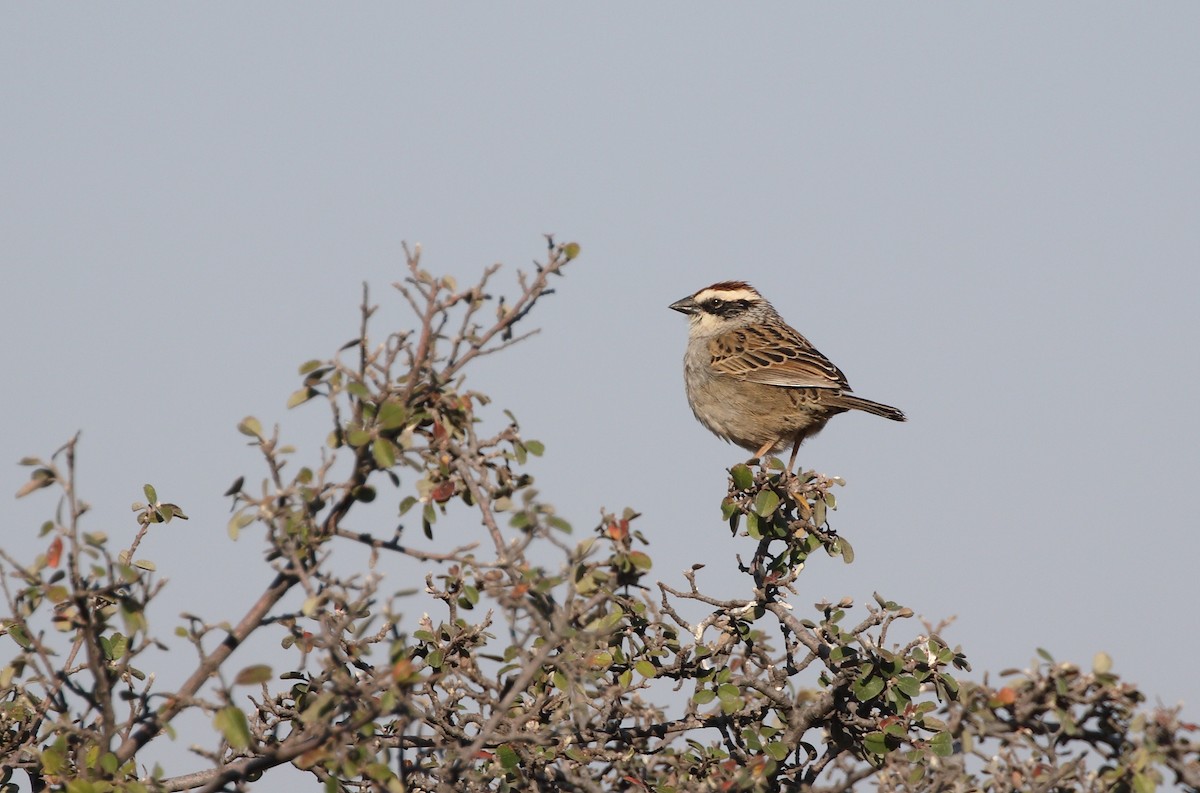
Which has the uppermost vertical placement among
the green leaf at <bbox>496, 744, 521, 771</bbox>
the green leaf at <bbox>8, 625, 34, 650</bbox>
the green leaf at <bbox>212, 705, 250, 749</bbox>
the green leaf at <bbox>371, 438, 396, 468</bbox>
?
the green leaf at <bbox>371, 438, 396, 468</bbox>

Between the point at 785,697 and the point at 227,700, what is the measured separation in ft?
8.54

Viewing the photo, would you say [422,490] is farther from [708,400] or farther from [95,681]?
[708,400]

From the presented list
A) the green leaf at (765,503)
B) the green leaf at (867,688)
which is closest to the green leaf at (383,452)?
the green leaf at (867,688)

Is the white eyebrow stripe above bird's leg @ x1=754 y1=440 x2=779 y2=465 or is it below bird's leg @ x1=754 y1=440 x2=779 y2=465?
above

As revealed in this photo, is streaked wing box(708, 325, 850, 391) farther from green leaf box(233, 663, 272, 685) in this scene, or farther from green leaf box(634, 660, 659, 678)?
green leaf box(233, 663, 272, 685)

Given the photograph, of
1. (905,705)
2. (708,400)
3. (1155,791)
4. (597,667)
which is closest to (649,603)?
(597,667)

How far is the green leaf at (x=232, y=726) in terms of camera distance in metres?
3.33

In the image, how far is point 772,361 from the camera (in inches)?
402

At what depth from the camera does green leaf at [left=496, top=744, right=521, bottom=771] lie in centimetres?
477

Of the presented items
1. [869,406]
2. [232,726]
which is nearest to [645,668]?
[232,726]

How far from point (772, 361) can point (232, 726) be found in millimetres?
7310

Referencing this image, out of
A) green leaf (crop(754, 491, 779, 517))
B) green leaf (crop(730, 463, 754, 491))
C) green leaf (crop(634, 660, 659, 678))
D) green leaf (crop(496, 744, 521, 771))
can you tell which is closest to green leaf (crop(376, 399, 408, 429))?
green leaf (crop(496, 744, 521, 771))

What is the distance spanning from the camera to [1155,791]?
11.5 ft

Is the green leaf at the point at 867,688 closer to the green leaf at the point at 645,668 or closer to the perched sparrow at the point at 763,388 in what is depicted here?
the green leaf at the point at 645,668
